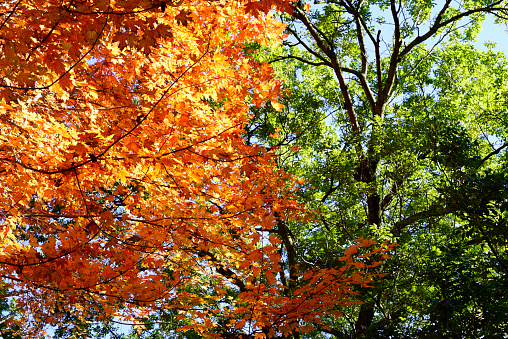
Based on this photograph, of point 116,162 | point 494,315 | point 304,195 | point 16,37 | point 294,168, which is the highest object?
point 294,168

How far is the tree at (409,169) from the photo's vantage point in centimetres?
468

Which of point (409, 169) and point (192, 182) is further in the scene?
point (409, 169)

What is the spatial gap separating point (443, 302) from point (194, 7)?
426 centimetres

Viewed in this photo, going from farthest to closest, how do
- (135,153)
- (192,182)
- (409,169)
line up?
(409,169)
(192,182)
(135,153)

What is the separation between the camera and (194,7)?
4141mm

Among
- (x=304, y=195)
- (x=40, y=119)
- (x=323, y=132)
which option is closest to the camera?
(x=40, y=119)

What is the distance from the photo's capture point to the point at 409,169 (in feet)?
23.8

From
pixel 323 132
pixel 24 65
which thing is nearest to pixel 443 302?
pixel 24 65

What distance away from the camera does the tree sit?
4684mm

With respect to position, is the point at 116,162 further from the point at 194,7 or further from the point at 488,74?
the point at 488,74

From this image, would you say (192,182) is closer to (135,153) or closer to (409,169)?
(135,153)

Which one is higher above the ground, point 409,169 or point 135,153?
point 409,169

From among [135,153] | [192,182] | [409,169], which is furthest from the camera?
[409,169]

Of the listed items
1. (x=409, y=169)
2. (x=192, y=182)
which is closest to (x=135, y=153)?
(x=192, y=182)
